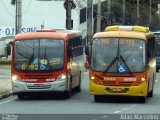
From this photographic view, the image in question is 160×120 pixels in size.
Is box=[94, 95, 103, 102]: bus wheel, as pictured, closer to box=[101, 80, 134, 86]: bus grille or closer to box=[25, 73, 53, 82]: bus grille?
box=[101, 80, 134, 86]: bus grille

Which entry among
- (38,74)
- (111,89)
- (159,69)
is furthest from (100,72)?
(159,69)

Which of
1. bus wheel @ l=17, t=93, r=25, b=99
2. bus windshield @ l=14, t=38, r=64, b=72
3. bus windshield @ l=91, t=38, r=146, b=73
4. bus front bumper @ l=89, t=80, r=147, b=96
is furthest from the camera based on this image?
bus wheel @ l=17, t=93, r=25, b=99

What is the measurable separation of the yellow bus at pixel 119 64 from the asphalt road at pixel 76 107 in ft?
1.84

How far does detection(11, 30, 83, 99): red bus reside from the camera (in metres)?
26.1

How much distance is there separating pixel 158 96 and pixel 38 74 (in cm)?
576

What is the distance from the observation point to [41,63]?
2619cm

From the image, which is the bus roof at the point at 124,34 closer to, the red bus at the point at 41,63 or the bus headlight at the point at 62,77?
the red bus at the point at 41,63

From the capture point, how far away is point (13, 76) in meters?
26.3

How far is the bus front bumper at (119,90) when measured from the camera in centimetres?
2455

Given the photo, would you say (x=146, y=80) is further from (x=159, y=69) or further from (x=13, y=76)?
(x=159, y=69)

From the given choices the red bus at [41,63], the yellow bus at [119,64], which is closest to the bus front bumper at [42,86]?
the red bus at [41,63]

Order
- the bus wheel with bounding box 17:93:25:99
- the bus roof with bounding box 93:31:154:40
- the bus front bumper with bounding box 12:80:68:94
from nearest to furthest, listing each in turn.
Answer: the bus roof with bounding box 93:31:154:40 < the bus front bumper with bounding box 12:80:68:94 < the bus wheel with bounding box 17:93:25:99

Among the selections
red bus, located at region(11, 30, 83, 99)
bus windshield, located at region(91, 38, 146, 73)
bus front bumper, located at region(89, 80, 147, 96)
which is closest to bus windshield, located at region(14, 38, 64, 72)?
red bus, located at region(11, 30, 83, 99)

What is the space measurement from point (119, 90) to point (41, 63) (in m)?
3.42
